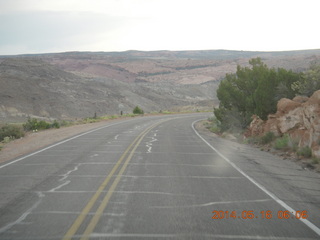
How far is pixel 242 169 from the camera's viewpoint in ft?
37.6

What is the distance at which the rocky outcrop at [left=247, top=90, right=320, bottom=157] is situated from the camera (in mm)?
13914

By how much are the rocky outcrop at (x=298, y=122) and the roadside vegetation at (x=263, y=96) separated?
15.0 inches

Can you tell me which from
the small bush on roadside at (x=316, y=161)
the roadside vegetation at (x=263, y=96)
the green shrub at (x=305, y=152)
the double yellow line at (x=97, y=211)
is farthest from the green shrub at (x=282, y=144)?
the double yellow line at (x=97, y=211)

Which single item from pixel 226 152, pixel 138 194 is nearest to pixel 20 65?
pixel 226 152

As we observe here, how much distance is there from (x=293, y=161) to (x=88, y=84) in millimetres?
70142

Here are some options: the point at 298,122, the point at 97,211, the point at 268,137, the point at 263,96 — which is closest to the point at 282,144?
the point at 298,122

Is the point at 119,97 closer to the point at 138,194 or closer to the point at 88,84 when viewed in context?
the point at 88,84

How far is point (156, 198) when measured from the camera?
7.70 m

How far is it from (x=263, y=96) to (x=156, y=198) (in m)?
15.5

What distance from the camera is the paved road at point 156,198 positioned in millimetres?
5777

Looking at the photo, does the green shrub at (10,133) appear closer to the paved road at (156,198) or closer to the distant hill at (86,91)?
the paved road at (156,198)

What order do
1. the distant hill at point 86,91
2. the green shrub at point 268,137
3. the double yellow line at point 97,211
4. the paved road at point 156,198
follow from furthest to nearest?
the distant hill at point 86,91, the green shrub at point 268,137, the paved road at point 156,198, the double yellow line at point 97,211

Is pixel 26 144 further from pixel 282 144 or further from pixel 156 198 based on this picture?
pixel 156 198

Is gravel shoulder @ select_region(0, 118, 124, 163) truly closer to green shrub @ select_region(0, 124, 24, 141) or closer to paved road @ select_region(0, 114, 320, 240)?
green shrub @ select_region(0, 124, 24, 141)
